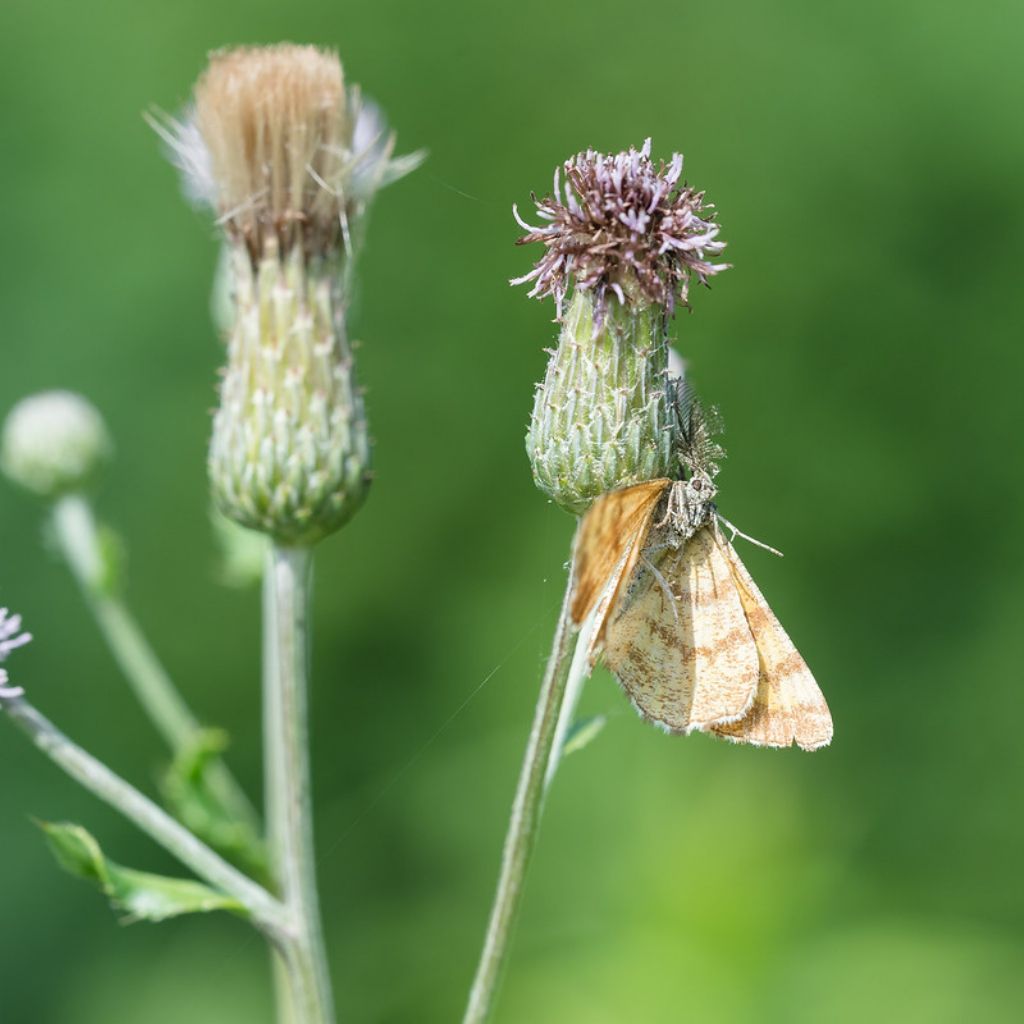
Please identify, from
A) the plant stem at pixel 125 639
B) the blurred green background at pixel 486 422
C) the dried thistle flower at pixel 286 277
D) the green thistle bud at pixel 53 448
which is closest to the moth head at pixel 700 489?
the dried thistle flower at pixel 286 277

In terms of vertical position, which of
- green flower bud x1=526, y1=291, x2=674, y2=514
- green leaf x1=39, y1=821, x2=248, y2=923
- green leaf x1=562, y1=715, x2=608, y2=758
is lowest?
green leaf x1=39, y1=821, x2=248, y2=923

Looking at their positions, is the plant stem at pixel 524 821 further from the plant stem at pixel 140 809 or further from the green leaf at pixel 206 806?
the green leaf at pixel 206 806

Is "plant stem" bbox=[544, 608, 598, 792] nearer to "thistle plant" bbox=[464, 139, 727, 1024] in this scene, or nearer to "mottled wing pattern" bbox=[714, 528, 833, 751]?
"thistle plant" bbox=[464, 139, 727, 1024]

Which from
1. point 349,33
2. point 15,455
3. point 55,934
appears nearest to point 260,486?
point 15,455

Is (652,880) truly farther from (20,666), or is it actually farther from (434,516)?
(20,666)

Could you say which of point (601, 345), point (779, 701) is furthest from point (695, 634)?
point (601, 345)

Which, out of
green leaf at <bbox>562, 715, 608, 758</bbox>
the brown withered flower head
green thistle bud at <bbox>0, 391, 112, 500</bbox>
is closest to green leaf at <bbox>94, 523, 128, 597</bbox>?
green thistle bud at <bbox>0, 391, 112, 500</bbox>
